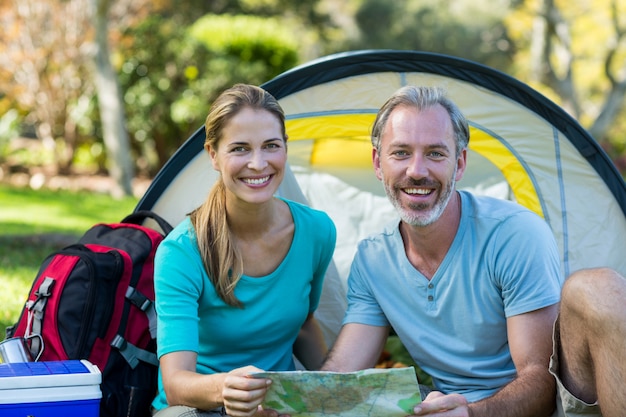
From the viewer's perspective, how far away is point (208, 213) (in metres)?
2.44

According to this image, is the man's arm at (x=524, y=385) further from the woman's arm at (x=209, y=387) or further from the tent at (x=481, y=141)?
the tent at (x=481, y=141)

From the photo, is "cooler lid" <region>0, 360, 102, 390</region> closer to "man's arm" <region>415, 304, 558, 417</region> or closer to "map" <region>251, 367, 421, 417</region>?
"map" <region>251, 367, 421, 417</region>

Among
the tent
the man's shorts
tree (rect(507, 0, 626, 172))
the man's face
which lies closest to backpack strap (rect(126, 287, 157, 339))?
the tent

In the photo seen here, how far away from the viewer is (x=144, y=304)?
2.78 m

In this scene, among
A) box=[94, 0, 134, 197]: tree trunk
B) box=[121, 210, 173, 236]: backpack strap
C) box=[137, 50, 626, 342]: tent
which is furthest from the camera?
box=[94, 0, 134, 197]: tree trunk

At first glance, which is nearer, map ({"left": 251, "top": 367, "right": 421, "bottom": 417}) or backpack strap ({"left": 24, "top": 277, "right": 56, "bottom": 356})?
map ({"left": 251, "top": 367, "right": 421, "bottom": 417})

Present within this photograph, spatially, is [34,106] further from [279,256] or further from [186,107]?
[279,256]

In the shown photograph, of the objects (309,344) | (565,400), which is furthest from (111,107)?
(565,400)

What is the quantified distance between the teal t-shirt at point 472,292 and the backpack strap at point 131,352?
747 millimetres

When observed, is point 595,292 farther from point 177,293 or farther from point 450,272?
point 177,293

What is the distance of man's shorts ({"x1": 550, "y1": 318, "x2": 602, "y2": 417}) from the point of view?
6.45ft

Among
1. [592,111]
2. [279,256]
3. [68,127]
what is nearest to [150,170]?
[68,127]

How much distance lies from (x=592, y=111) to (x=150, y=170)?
14311mm

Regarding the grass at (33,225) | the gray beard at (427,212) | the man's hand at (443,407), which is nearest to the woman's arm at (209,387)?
the man's hand at (443,407)
